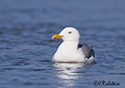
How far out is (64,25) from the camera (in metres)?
25.0

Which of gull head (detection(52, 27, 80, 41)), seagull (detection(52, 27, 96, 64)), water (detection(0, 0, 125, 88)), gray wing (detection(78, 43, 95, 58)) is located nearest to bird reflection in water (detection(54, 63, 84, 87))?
water (detection(0, 0, 125, 88))

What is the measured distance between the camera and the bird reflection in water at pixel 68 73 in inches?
429

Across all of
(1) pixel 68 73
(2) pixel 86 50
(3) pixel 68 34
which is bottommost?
(1) pixel 68 73

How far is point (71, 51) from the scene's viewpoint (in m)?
14.2

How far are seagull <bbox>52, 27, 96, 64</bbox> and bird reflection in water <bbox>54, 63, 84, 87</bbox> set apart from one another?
0.27 meters

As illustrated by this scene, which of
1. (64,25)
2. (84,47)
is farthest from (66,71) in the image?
(64,25)

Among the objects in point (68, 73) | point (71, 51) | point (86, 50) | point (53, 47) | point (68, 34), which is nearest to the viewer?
point (68, 73)

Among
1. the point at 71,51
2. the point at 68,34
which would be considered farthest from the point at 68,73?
the point at 68,34

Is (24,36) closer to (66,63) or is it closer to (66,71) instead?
(66,63)

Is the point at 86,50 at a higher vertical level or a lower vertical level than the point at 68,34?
lower

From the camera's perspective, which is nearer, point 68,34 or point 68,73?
point 68,73

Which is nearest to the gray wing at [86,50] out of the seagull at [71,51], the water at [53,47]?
the seagull at [71,51]

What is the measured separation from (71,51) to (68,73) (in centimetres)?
220

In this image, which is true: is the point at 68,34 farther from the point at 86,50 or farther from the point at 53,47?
the point at 53,47
